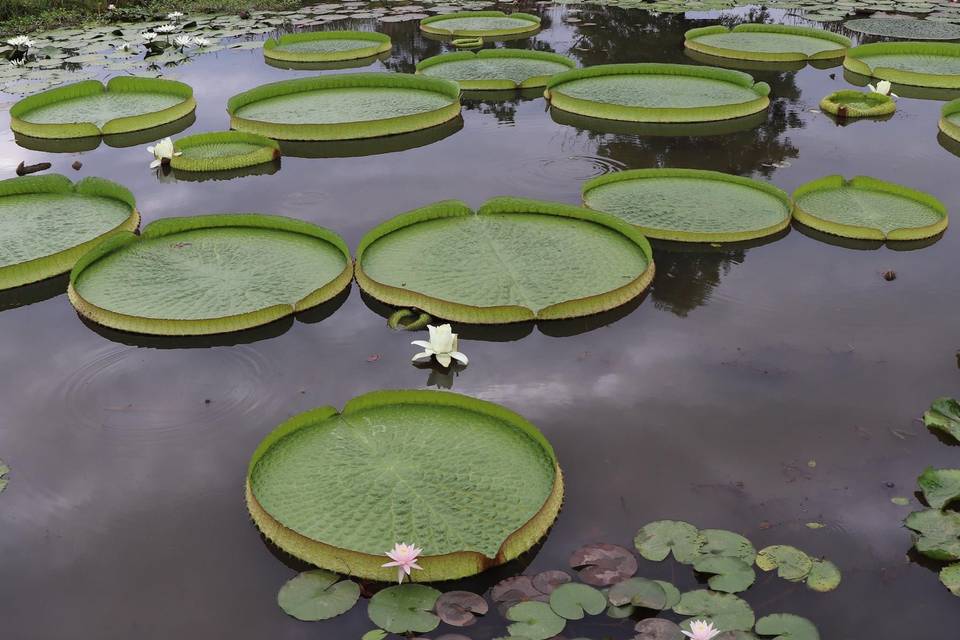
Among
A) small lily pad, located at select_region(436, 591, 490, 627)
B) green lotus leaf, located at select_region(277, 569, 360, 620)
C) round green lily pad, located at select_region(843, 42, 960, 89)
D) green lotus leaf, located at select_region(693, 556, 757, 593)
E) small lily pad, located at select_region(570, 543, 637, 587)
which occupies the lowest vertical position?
green lotus leaf, located at select_region(277, 569, 360, 620)

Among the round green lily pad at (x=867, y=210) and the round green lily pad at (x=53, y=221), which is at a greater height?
the round green lily pad at (x=867, y=210)

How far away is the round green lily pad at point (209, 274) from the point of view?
402 centimetres

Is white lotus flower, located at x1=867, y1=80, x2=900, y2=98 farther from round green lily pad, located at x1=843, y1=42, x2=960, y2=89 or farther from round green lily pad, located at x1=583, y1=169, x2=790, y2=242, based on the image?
round green lily pad, located at x1=583, y1=169, x2=790, y2=242

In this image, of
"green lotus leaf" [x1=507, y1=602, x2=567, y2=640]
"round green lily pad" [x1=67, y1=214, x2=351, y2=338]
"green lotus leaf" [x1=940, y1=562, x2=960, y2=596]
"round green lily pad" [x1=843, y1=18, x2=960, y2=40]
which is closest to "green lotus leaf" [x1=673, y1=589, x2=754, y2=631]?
"green lotus leaf" [x1=507, y1=602, x2=567, y2=640]

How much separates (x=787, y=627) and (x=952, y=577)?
2.02 ft

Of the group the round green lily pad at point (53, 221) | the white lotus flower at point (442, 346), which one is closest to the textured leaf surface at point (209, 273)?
the round green lily pad at point (53, 221)

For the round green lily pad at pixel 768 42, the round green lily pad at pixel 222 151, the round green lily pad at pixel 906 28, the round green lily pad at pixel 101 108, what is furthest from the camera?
the round green lily pad at pixel 906 28

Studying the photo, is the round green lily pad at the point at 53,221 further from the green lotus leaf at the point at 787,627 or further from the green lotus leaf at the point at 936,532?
the green lotus leaf at the point at 936,532

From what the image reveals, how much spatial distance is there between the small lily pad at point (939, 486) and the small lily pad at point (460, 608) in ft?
5.20

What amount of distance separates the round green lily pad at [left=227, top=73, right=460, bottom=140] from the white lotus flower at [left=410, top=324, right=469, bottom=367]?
134 inches

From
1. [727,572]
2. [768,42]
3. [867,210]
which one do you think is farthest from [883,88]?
[727,572]

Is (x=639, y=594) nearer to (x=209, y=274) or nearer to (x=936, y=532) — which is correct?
(x=936, y=532)

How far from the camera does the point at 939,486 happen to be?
2.89m

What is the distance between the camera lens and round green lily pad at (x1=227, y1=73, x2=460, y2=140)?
21.8 feet
